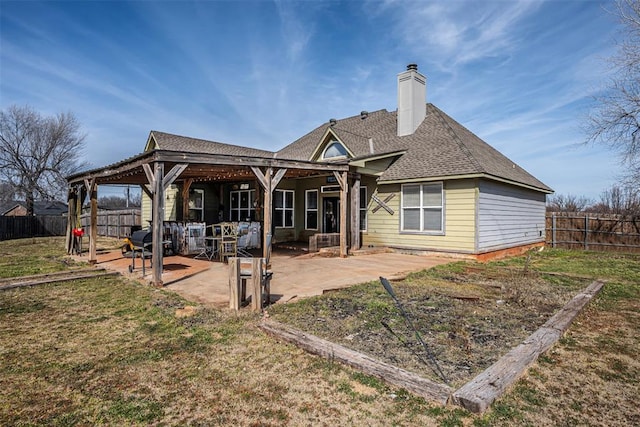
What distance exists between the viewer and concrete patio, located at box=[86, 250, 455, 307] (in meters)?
6.68

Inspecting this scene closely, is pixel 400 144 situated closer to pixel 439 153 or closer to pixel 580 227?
pixel 439 153

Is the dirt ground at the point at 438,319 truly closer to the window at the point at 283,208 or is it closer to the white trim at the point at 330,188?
the white trim at the point at 330,188

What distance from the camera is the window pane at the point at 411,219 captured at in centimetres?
1266

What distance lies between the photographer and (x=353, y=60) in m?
16.5

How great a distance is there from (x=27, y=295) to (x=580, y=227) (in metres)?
20.4

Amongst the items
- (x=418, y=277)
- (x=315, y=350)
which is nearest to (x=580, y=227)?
(x=418, y=277)

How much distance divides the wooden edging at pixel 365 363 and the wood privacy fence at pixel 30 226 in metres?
25.0

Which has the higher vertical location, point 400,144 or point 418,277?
point 400,144

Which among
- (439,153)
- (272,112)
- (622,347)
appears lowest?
(622,347)

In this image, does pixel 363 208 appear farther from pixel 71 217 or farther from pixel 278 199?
pixel 71 217

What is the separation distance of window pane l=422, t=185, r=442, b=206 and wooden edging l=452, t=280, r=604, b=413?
23.9 feet

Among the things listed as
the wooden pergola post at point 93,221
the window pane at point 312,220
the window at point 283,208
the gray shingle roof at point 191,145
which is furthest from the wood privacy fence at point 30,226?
the window pane at point 312,220

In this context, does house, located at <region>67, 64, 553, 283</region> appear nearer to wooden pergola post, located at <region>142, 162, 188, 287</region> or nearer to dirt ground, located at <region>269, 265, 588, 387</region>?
wooden pergola post, located at <region>142, 162, 188, 287</region>

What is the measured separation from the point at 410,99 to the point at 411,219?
5379 mm
